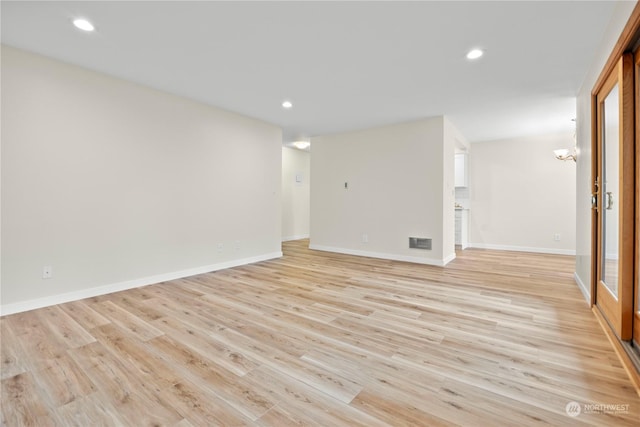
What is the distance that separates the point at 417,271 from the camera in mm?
4223

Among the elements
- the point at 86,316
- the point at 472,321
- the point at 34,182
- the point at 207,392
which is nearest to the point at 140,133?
the point at 34,182

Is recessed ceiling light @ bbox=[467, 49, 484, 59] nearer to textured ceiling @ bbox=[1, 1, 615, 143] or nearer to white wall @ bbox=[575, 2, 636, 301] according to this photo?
textured ceiling @ bbox=[1, 1, 615, 143]

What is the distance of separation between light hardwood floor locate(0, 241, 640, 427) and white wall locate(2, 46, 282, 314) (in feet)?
1.42

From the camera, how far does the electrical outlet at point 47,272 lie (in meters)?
2.77

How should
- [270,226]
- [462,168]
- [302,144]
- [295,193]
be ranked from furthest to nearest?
[295,193]
[302,144]
[462,168]
[270,226]

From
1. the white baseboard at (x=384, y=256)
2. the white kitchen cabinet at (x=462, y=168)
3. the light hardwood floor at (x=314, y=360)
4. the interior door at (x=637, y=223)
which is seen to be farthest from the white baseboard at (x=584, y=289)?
the white kitchen cabinet at (x=462, y=168)

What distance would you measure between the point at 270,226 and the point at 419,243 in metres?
2.65

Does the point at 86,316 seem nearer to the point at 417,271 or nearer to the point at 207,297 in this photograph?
the point at 207,297

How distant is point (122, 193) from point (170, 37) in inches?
72.4

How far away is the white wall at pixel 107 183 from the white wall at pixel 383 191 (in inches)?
75.9

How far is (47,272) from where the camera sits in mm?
2783

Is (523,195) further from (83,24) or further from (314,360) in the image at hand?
(83,24)

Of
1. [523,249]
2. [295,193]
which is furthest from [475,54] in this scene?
[295,193]

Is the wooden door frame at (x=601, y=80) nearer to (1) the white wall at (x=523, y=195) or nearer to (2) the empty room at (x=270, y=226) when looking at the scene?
(2) the empty room at (x=270, y=226)
